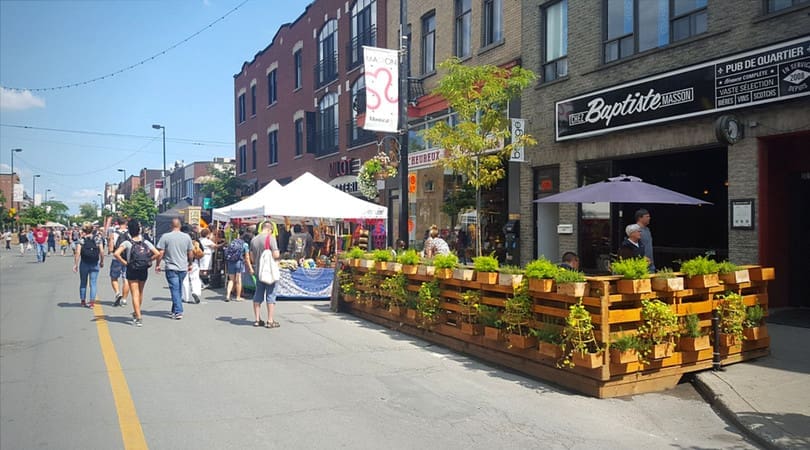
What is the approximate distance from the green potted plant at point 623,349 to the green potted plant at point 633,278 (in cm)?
47

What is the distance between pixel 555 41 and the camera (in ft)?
48.5

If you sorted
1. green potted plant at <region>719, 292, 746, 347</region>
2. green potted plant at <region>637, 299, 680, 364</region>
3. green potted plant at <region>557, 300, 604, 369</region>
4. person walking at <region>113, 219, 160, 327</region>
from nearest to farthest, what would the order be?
1. green potted plant at <region>557, 300, 604, 369</region>
2. green potted plant at <region>637, 299, 680, 364</region>
3. green potted plant at <region>719, 292, 746, 347</region>
4. person walking at <region>113, 219, 160, 327</region>

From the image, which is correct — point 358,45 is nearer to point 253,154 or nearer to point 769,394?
point 253,154

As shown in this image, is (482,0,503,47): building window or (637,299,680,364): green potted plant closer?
(637,299,680,364): green potted plant

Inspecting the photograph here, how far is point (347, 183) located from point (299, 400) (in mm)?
21125

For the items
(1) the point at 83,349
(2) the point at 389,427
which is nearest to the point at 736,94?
(2) the point at 389,427

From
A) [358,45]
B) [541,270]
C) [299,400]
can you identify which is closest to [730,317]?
[541,270]

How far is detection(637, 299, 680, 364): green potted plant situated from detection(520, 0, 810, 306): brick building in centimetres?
464

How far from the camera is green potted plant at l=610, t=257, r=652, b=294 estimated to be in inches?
245

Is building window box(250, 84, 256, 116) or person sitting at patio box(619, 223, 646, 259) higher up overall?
building window box(250, 84, 256, 116)

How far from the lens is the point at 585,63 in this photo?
44.6ft

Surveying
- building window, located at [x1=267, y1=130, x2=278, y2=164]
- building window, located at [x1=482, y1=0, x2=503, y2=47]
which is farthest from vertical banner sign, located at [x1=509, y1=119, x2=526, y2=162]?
building window, located at [x1=267, y1=130, x2=278, y2=164]

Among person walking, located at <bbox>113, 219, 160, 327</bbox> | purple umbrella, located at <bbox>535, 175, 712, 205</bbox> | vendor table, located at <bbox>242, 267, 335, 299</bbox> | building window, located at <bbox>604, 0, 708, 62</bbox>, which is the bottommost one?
vendor table, located at <bbox>242, 267, 335, 299</bbox>

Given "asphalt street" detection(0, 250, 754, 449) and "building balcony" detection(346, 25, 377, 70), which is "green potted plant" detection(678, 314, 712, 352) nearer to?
"asphalt street" detection(0, 250, 754, 449)
